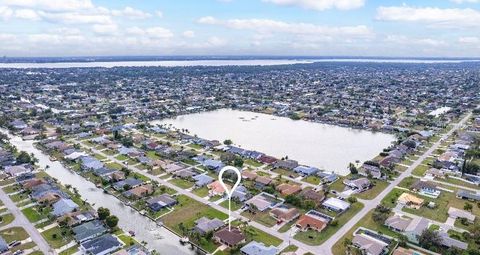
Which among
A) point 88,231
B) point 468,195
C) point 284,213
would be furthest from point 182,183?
point 468,195

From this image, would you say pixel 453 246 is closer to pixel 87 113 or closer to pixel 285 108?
pixel 285 108

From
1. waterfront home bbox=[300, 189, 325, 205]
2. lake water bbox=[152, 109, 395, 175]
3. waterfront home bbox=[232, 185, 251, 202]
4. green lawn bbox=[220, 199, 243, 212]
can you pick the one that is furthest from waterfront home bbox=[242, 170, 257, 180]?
lake water bbox=[152, 109, 395, 175]

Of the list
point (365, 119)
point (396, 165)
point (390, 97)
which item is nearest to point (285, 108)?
point (365, 119)

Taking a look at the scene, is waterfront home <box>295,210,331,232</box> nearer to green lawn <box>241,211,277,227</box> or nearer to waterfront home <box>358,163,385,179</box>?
green lawn <box>241,211,277,227</box>

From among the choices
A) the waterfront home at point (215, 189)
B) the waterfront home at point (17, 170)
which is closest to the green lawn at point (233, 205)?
the waterfront home at point (215, 189)

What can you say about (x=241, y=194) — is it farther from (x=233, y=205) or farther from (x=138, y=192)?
(x=138, y=192)
